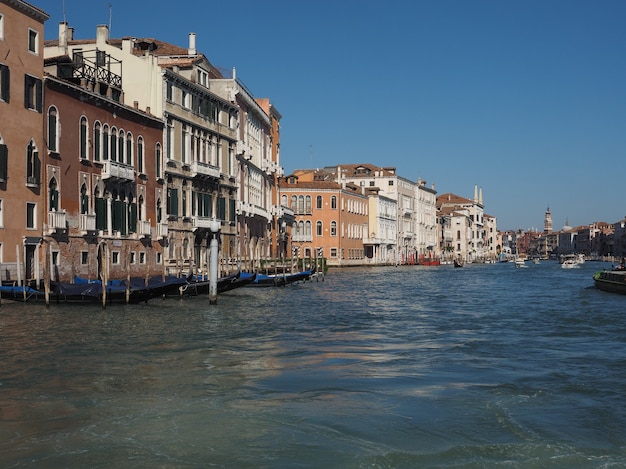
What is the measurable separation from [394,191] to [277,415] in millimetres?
67503

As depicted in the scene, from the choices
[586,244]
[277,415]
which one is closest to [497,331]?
[277,415]

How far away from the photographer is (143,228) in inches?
1021

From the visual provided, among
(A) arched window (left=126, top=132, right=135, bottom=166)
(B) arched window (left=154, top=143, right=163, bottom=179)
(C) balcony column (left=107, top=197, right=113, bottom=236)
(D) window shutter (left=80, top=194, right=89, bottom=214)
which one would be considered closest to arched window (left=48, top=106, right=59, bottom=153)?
(D) window shutter (left=80, top=194, right=89, bottom=214)

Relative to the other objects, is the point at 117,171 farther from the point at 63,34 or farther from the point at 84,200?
the point at 63,34

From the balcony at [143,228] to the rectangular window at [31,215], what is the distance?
561 cm

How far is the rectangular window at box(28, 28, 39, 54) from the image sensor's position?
2019 cm

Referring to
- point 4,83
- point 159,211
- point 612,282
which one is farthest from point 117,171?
point 612,282

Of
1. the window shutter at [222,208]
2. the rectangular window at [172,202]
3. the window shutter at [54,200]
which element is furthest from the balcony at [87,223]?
the window shutter at [222,208]

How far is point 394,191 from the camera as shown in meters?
74.0

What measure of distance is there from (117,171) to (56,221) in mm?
3351

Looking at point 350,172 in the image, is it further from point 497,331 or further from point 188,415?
point 188,415

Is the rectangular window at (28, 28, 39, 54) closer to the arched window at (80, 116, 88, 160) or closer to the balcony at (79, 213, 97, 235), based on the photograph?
the arched window at (80, 116, 88, 160)

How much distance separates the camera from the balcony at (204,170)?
29.3 metres

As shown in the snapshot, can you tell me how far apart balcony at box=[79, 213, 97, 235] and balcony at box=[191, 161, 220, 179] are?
6.95 meters
